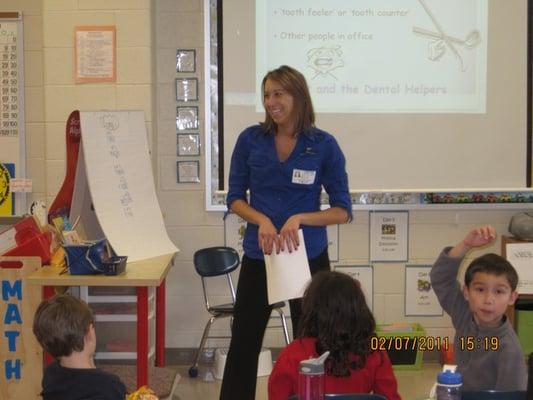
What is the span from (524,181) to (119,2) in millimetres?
2487

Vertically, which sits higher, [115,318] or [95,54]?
[95,54]

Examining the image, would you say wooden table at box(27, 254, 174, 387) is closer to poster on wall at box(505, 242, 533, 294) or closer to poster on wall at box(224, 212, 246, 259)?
poster on wall at box(224, 212, 246, 259)

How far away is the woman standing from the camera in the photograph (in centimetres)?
271

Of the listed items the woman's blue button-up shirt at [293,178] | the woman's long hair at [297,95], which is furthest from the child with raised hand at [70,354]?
the woman's long hair at [297,95]

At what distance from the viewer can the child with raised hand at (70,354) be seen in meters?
1.94

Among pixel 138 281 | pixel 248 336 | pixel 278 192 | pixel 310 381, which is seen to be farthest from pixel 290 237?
pixel 310 381

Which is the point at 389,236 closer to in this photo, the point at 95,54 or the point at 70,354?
the point at 95,54

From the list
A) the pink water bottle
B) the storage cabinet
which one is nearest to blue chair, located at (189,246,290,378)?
the storage cabinet

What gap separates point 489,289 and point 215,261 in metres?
2.17

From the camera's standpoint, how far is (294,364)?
191 cm

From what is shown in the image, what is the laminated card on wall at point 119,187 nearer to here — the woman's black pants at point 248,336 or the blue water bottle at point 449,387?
the woman's black pants at point 248,336

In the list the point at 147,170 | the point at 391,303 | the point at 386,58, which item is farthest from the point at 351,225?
the point at 147,170

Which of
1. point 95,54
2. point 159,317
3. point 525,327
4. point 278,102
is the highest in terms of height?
point 95,54

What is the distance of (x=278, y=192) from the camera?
9.04 feet
